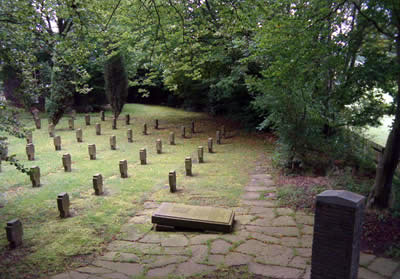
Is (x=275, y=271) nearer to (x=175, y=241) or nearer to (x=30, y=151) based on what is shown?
(x=175, y=241)

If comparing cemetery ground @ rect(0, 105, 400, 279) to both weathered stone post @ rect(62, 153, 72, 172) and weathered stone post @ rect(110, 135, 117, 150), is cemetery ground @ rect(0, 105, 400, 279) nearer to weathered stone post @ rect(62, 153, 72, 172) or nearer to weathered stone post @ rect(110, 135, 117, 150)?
weathered stone post @ rect(62, 153, 72, 172)

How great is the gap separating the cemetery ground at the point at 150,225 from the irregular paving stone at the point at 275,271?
0.01 metres

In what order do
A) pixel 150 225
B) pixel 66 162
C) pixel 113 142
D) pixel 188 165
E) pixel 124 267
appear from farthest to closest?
pixel 113 142, pixel 66 162, pixel 188 165, pixel 150 225, pixel 124 267

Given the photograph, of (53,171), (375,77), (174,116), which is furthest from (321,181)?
(174,116)

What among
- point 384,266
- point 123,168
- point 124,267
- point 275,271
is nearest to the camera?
point 275,271

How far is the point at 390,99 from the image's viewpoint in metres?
5.15

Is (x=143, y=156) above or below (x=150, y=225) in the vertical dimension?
above

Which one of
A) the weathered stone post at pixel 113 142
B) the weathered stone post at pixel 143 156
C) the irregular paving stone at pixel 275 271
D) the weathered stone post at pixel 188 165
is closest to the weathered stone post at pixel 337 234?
the irregular paving stone at pixel 275 271

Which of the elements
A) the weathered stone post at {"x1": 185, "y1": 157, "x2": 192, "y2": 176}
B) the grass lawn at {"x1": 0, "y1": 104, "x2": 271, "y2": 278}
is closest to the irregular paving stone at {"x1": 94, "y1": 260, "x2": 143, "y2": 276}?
the grass lawn at {"x1": 0, "y1": 104, "x2": 271, "y2": 278}

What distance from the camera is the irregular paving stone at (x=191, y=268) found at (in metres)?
3.82

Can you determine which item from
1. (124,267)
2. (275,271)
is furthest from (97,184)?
(275,271)

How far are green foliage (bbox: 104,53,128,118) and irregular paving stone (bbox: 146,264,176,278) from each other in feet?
49.1

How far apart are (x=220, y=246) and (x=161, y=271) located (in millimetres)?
991

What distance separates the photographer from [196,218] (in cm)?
507
